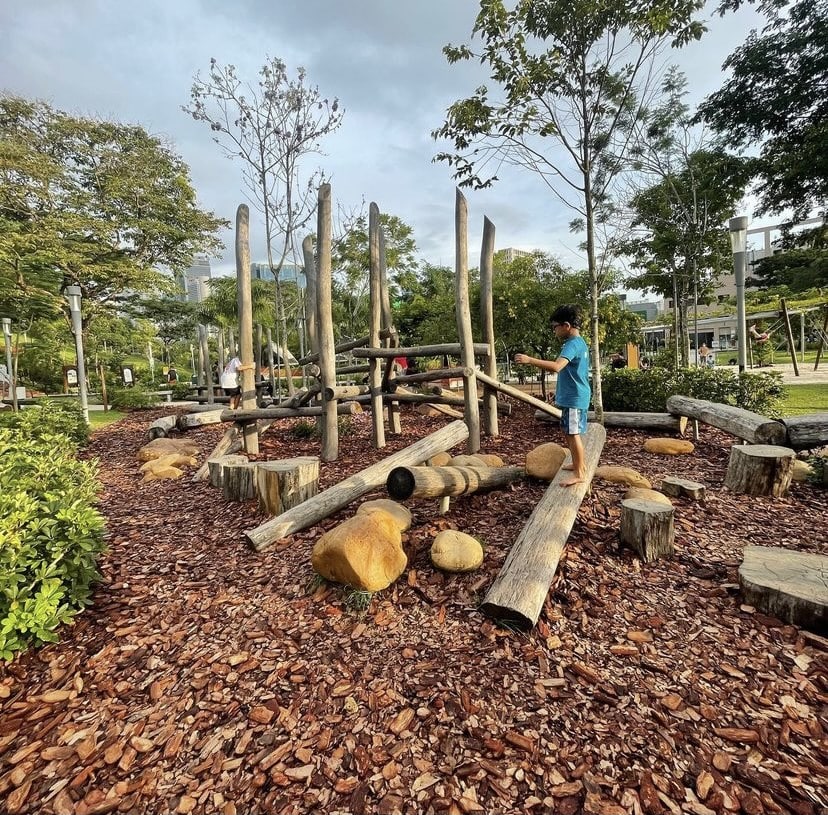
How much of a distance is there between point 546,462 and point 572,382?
843mm

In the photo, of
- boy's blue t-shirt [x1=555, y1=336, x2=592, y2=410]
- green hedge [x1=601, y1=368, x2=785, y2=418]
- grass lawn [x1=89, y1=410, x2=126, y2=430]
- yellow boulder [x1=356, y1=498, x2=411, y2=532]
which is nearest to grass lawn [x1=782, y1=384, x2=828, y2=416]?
green hedge [x1=601, y1=368, x2=785, y2=418]

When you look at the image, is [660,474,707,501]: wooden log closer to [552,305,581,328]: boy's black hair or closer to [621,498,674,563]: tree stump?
[621,498,674,563]: tree stump

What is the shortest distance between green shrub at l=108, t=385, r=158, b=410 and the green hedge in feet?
50.1

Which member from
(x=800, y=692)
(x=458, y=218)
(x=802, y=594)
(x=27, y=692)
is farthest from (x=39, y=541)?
(x=458, y=218)

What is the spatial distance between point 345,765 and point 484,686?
668 mm

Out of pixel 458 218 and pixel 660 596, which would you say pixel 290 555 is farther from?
pixel 458 218

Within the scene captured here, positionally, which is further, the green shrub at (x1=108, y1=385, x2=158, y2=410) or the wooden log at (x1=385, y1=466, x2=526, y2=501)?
the green shrub at (x1=108, y1=385, x2=158, y2=410)

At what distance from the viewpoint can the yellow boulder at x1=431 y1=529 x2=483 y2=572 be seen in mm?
2754

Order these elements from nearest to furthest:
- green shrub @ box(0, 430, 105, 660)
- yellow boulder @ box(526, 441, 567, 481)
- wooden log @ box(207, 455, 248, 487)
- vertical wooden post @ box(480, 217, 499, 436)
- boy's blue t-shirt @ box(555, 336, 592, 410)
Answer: green shrub @ box(0, 430, 105, 660)
boy's blue t-shirt @ box(555, 336, 592, 410)
yellow boulder @ box(526, 441, 567, 481)
wooden log @ box(207, 455, 248, 487)
vertical wooden post @ box(480, 217, 499, 436)

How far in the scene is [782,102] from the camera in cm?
1140

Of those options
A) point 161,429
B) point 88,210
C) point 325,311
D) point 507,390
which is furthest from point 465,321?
point 88,210

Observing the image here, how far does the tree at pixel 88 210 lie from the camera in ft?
43.1

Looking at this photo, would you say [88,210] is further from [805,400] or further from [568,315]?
[805,400]

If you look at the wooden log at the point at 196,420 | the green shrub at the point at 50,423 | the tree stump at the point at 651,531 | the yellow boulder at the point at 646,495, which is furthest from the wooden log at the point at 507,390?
the wooden log at the point at 196,420
